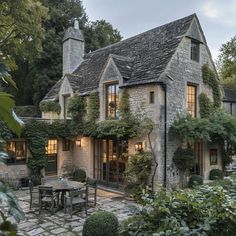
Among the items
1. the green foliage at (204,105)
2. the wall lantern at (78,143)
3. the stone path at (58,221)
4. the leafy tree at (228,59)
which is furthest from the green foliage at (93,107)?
the leafy tree at (228,59)

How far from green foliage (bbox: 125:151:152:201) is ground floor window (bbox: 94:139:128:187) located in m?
0.83

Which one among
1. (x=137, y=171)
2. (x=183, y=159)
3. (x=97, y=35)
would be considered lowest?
(x=137, y=171)

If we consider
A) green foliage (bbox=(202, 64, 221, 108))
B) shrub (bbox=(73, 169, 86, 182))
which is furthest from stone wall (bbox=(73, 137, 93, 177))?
green foliage (bbox=(202, 64, 221, 108))

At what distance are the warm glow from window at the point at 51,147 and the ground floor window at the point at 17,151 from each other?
5.07 feet

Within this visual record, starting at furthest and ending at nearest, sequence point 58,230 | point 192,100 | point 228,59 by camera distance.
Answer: point 228,59
point 192,100
point 58,230

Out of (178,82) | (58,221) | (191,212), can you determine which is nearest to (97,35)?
(178,82)

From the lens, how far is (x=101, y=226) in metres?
6.91

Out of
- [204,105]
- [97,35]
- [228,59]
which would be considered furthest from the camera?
[228,59]

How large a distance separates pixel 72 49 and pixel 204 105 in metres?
10.7

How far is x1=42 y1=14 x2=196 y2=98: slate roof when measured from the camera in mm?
13163

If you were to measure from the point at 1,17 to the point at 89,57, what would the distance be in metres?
8.54

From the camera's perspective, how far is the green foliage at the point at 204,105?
14328mm

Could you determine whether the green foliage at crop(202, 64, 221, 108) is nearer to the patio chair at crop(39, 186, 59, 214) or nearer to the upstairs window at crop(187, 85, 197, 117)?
the upstairs window at crop(187, 85, 197, 117)

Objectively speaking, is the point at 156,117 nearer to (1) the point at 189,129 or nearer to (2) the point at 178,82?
(1) the point at 189,129
